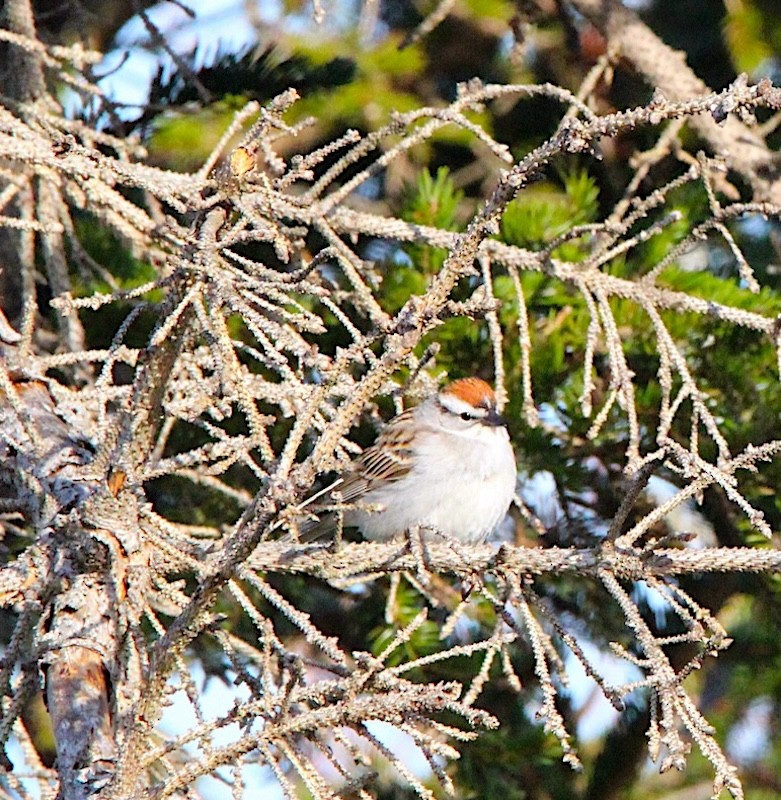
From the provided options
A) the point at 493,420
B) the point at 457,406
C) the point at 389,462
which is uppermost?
the point at 493,420

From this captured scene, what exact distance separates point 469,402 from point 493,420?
371 millimetres

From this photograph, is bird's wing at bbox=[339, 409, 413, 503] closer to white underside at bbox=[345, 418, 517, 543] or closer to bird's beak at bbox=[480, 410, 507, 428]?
white underside at bbox=[345, 418, 517, 543]

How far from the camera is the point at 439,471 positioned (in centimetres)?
455

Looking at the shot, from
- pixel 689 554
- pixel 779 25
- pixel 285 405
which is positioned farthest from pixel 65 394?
pixel 779 25

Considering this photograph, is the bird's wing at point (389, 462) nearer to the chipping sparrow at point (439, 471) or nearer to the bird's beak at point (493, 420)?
the chipping sparrow at point (439, 471)

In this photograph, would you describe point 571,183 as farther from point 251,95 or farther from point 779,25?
point 779,25

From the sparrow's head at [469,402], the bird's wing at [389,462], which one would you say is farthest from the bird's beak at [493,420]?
the bird's wing at [389,462]

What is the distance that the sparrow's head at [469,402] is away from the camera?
14.2ft

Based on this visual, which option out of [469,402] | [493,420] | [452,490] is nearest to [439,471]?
[452,490]

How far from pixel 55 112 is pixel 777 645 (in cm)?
271

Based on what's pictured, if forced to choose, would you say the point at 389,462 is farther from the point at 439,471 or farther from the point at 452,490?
the point at 452,490

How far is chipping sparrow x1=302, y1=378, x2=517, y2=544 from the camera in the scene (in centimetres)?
418

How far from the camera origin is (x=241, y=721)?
2139 millimetres

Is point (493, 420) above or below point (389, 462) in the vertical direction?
above
